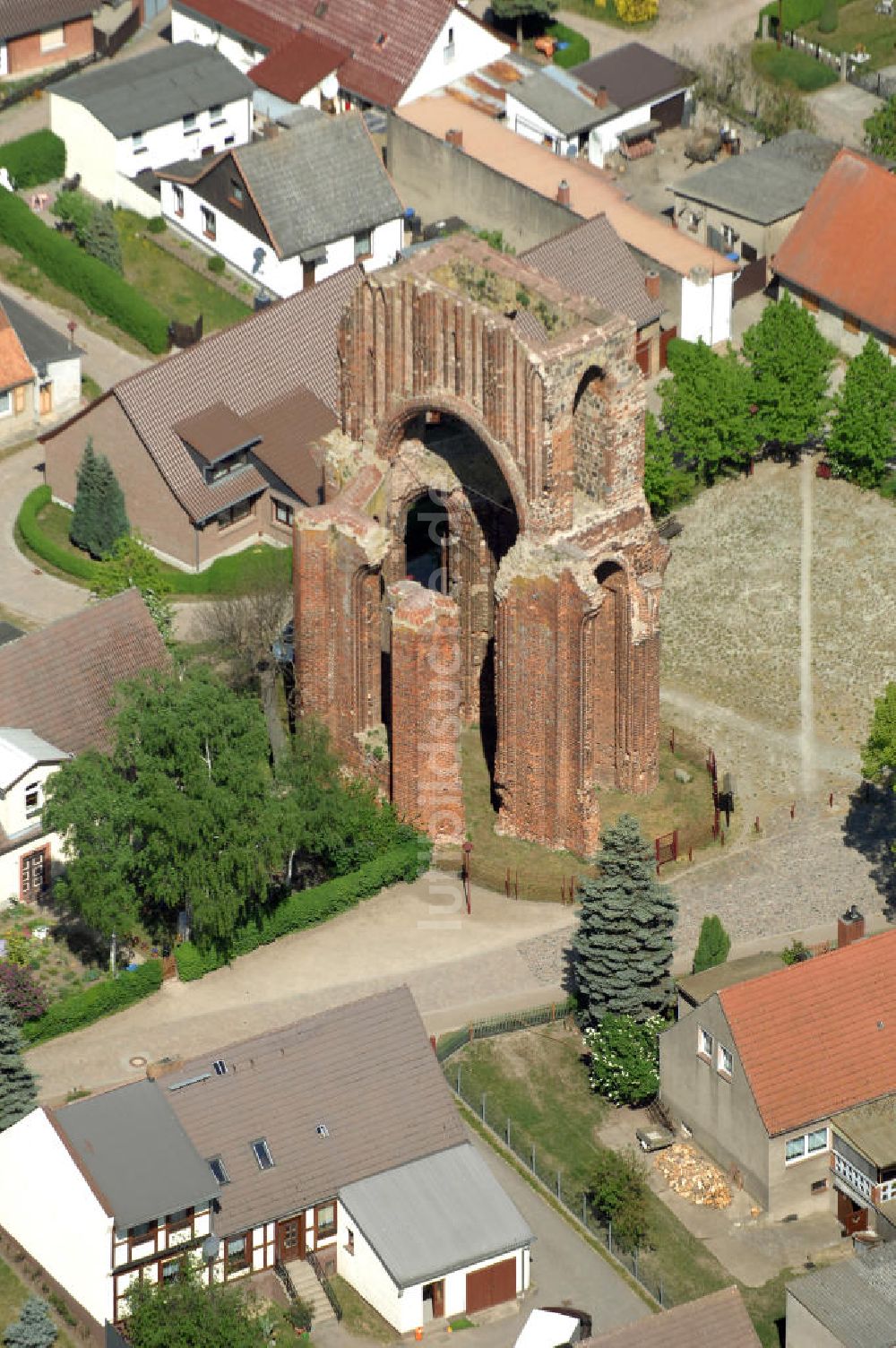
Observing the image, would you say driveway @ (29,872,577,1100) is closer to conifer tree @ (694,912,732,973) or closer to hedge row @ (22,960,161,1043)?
hedge row @ (22,960,161,1043)

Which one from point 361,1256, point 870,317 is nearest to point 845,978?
point 361,1256

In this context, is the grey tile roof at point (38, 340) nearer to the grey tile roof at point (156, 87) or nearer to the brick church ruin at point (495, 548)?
the grey tile roof at point (156, 87)

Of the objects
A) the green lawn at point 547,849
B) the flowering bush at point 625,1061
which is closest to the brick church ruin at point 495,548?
the green lawn at point 547,849

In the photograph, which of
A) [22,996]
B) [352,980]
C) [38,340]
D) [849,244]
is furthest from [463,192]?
[22,996]

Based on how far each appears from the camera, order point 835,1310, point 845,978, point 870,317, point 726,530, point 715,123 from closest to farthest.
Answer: point 835,1310
point 845,978
point 726,530
point 870,317
point 715,123

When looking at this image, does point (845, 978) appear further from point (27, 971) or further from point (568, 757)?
point (27, 971)

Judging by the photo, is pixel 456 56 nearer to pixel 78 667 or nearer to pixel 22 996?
pixel 78 667

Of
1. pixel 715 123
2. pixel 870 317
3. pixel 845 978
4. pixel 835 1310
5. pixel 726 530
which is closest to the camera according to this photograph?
pixel 835 1310
